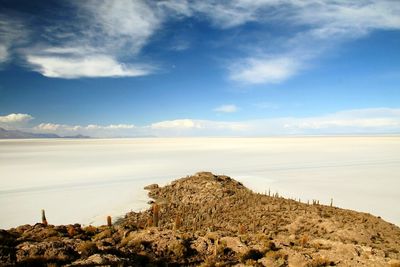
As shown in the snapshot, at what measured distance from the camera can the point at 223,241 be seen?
13.4 meters

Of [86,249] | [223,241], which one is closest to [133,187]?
[223,241]

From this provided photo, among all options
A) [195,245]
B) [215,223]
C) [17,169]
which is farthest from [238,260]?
[17,169]

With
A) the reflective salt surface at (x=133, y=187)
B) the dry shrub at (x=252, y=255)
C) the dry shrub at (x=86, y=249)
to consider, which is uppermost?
the dry shrub at (x=86, y=249)

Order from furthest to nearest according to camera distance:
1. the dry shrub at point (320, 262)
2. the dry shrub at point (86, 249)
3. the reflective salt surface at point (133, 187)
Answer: the reflective salt surface at point (133, 187), the dry shrub at point (320, 262), the dry shrub at point (86, 249)

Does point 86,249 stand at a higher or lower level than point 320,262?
higher

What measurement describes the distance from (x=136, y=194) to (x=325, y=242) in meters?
17.7

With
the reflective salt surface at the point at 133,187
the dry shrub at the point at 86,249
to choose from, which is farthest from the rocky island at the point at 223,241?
the reflective salt surface at the point at 133,187

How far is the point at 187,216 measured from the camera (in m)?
20.9

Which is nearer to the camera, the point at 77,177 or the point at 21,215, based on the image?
the point at 21,215

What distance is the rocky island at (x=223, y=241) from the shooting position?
1103 centimetres

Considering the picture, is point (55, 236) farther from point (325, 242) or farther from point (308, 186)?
point (308, 186)

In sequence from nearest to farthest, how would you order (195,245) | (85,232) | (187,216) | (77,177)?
(195,245) < (85,232) < (187,216) < (77,177)

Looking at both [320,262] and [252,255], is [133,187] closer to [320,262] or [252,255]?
[252,255]

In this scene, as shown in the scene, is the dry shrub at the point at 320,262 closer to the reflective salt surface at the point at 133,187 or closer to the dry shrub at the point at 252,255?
the dry shrub at the point at 252,255
